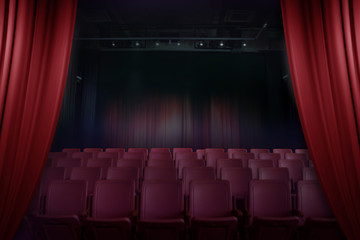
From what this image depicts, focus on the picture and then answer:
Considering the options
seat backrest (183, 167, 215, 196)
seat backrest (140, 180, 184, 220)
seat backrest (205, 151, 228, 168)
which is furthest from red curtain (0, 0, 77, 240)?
seat backrest (205, 151, 228, 168)

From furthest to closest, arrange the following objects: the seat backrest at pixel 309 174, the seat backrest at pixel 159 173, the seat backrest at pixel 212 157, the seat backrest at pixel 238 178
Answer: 1. the seat backrest at pixel 212 157
2. the seat backrest at pixel 309 174
3. the seat backrest at pixel 159 173
4. the seat backrest at pixel 238 178

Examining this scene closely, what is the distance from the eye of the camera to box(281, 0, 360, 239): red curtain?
1.72 m

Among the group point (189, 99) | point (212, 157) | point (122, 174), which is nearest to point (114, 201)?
point (122, 174)

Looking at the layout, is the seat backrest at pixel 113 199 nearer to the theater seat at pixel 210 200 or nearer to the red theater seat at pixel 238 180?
the theater seat at pixel 210 200

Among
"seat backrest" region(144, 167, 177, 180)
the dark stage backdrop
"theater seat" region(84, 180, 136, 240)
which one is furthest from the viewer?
the dark stage backdrop

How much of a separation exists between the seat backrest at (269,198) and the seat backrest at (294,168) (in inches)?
62.9

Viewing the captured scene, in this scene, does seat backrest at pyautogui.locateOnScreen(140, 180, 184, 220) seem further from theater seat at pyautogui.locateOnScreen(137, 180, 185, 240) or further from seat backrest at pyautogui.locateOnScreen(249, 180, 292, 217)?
seat backrest at pyautogui.locateOnScreen(249, 180, 292, 217)

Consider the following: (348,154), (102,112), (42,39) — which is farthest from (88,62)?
(348,154)

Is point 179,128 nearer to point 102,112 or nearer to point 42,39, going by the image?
point 102,112

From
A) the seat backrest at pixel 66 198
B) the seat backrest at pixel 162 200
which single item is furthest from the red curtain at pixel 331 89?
the seat backrest at pixel 66 198

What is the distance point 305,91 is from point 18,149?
2.46 metres

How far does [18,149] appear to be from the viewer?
1.75 meters

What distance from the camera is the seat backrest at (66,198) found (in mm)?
2420

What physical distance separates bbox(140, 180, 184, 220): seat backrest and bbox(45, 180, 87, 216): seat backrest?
0.70m
